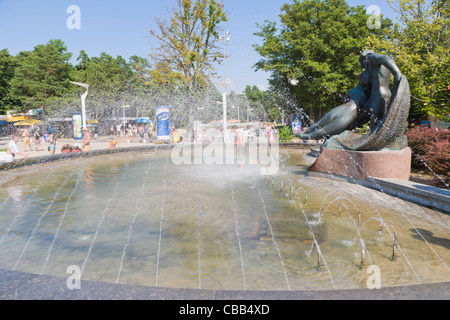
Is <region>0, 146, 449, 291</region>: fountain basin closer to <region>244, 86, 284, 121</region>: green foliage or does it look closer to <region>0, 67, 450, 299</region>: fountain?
<region>0, 67, 450, 299</region>: fountain

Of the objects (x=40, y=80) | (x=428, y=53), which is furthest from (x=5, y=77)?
(x=428, y=53)

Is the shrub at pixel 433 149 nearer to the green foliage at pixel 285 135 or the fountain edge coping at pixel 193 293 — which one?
the fountain edge coping at pixel 193 293

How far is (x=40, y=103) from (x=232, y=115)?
238ft

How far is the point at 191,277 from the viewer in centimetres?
411

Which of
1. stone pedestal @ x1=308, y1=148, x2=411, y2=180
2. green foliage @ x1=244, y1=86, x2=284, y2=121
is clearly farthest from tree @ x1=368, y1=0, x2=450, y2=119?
Answer: green foliage @ x1=244, y1=86, x2=284, y2=121

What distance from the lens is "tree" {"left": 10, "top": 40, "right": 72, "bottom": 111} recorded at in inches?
1815

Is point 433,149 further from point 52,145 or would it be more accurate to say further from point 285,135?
point 52,145

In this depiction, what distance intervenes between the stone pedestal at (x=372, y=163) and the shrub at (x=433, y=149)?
1.54ft

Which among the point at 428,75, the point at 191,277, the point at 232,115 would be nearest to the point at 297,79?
the point at 428,75

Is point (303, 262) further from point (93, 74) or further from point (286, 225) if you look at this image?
point (93, 74)

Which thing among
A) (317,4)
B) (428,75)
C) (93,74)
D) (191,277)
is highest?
(317,4)

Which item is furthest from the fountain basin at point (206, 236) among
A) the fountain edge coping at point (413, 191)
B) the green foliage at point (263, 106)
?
the green foliage at point (263, 106)

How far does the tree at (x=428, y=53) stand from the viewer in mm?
18031

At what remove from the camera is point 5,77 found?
5269 centimetres
